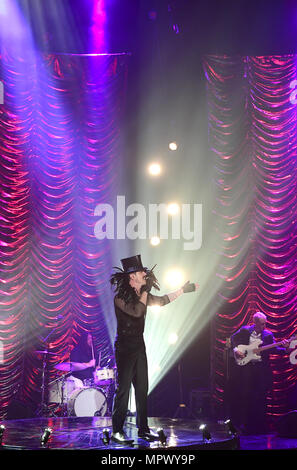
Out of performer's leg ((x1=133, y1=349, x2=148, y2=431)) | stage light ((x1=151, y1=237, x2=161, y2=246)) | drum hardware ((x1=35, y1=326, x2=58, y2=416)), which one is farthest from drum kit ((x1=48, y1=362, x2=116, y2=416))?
performer's leg ((x1=133, y1=349, x2=148, y2=431))

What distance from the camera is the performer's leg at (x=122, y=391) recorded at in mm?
5422

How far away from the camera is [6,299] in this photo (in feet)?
32.0

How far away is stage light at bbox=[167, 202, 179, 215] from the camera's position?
400 inches

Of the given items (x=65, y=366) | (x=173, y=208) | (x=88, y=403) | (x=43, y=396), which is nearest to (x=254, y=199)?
(x=173, y=208)

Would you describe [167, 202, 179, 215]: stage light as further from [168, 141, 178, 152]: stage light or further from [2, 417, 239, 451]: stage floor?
[2, 417, 239, 451]: stage floor

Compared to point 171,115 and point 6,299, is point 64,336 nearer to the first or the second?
point 6,299

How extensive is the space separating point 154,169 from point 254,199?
1.90 m

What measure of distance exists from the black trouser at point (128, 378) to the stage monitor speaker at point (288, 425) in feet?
9.05

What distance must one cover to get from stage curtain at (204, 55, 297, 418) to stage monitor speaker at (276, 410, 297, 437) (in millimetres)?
1599

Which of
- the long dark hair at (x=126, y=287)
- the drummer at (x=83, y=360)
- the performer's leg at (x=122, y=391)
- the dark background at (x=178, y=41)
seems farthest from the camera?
the drummer at (x=83, y=360)

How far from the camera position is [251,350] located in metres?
8.77

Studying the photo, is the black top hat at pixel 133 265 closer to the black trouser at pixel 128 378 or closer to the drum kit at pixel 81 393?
the black trouser at pixel 128 378

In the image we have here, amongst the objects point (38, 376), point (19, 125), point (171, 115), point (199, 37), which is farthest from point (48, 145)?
point (38, 376)

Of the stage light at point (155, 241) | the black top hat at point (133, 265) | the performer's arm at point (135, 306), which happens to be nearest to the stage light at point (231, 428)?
the performer's arm at point (135, 306)
